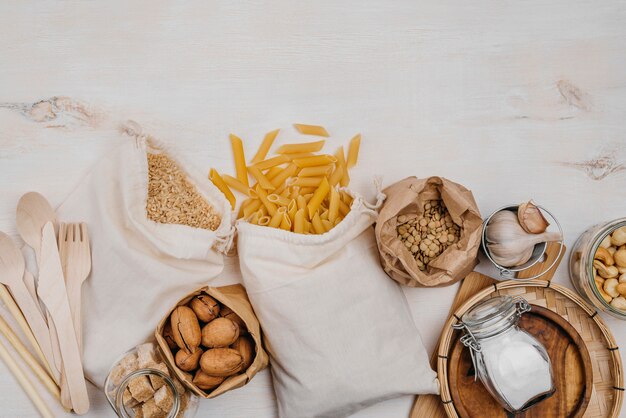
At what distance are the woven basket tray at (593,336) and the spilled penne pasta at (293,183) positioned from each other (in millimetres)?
392

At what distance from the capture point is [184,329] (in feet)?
3.40

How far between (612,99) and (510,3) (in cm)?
33

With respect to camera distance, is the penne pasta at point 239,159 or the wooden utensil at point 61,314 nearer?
the wooden utensil at point 61,314

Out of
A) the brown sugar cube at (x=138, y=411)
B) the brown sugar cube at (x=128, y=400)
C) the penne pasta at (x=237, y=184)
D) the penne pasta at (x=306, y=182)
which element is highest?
the penne pasta at (x=306, y=182)

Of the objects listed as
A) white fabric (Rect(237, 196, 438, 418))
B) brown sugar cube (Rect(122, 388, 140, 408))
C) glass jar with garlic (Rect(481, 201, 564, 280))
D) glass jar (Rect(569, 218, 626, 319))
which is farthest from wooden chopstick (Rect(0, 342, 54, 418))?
glass jar (Rect(569, 218, 626, 319))

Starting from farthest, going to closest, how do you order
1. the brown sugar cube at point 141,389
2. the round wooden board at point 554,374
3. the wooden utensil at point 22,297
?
the round wooden board at point 554,374, the wooden utensil at point 22,297, the brown sugar cube at point 141,389

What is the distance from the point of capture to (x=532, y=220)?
1112mm

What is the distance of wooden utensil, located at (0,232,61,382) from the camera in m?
1.10

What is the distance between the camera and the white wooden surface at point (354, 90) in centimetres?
119

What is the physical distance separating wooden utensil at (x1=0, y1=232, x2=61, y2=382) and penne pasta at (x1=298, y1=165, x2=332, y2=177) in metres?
0.59

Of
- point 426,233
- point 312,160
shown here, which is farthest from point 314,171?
point 426,233

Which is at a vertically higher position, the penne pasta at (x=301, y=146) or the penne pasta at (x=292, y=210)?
the penne pasta at (x=301, y=146)

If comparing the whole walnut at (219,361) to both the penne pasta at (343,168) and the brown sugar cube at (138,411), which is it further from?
the penne pasta at (343,168)

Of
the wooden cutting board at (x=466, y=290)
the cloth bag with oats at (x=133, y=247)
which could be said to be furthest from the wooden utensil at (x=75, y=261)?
the wooden cutting board at (x=466, y=290)
